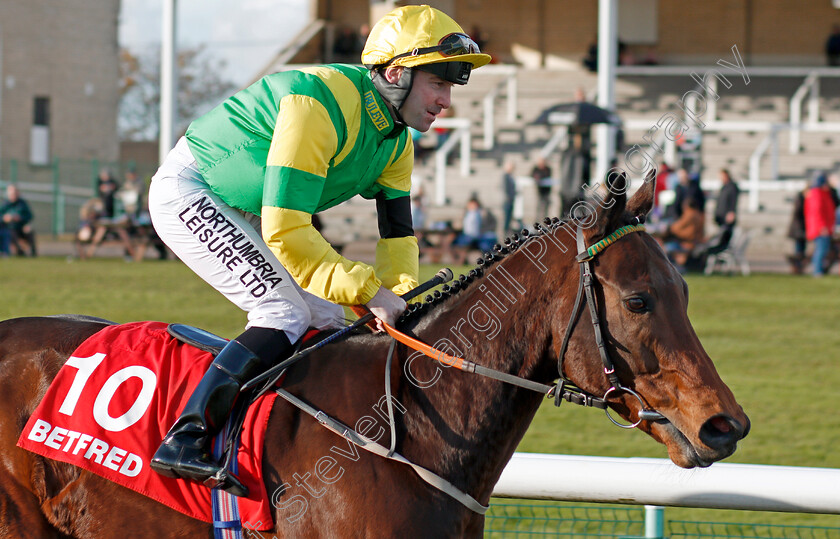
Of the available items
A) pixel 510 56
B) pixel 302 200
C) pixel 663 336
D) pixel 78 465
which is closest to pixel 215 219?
pixel 302 200

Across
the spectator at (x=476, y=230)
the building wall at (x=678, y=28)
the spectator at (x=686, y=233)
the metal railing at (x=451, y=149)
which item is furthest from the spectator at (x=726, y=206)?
the building wall at (x=678, y=28)

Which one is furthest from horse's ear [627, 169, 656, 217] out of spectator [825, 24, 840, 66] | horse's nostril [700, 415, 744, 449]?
spectator [825, 24, 840, 66]

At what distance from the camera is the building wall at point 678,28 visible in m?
27.7

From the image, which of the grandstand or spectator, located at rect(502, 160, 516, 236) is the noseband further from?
the grandstand

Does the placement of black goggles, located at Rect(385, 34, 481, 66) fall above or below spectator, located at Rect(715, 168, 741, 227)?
above

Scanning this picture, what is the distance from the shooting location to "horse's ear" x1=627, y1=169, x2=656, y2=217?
8.88ft

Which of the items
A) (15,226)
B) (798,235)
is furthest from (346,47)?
(798,235)

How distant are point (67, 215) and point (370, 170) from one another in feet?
92.2

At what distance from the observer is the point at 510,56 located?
29125 millimetres

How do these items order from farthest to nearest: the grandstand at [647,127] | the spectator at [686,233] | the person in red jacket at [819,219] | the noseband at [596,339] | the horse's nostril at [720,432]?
the grandstand at [647,127]
the person in red jacket at [819,219]
the spectator at [686,233]
the noseband at [596,339]
the horse's nostril at [720,432]

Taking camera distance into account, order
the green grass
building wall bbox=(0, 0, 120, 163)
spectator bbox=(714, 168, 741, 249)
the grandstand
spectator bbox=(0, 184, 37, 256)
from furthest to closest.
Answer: building wall bbox=(0, 0, 120, 163) < the grandstand < spectator bbox=(0, 184, 37, 256) < spectator bbox=(714, 168, 741, 249) < the green grass

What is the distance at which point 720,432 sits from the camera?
8.14ft

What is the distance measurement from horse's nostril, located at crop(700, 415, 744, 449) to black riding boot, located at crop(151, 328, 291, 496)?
1.21 meters

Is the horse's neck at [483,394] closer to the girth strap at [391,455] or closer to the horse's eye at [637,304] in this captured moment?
the girth strap at [391,455]
